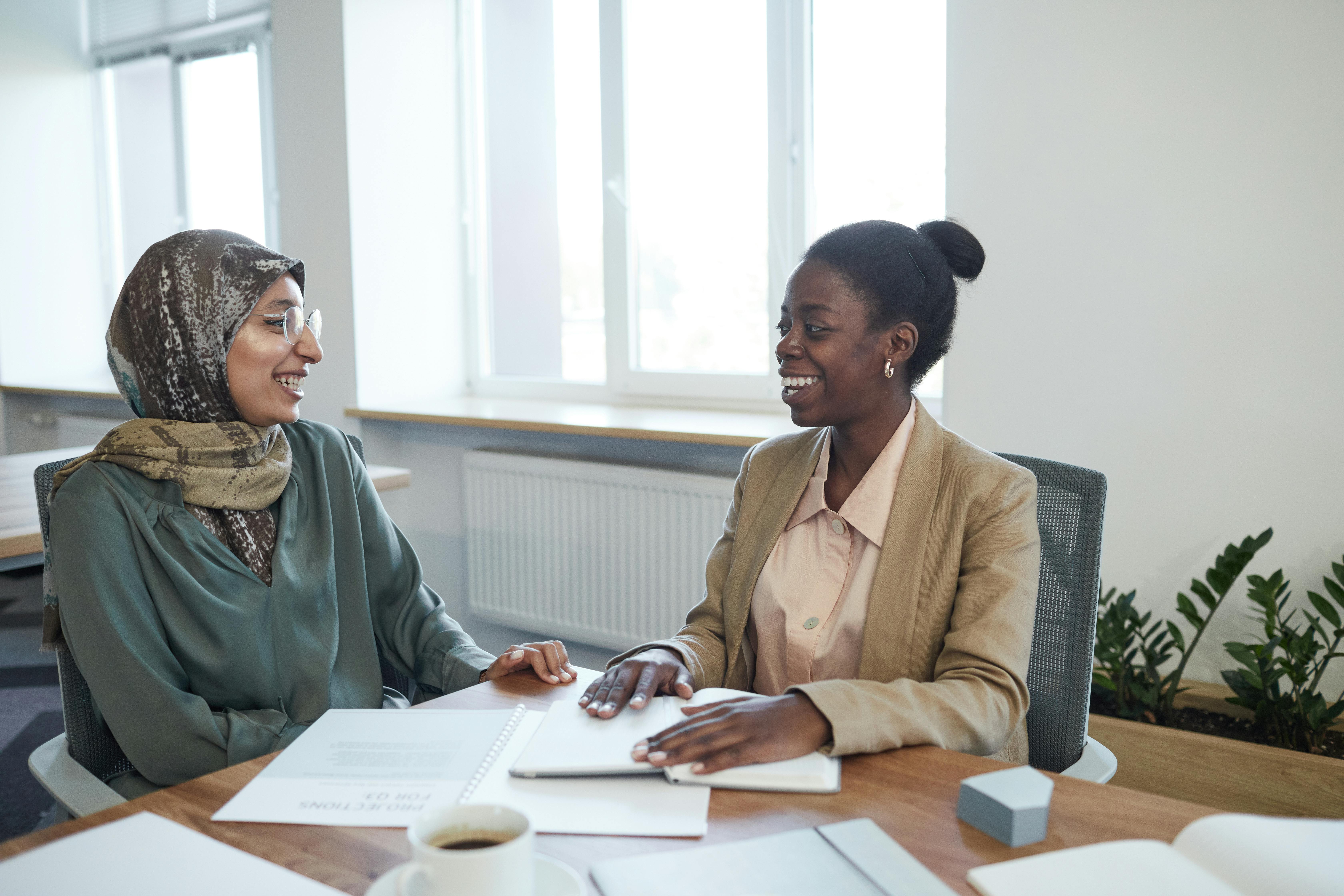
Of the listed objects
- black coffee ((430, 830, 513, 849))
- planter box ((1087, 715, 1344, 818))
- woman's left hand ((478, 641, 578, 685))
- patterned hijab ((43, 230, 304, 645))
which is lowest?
planter box ((1087, 715, 1344, 818))

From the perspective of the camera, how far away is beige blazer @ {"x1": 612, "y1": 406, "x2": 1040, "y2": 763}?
1021mm

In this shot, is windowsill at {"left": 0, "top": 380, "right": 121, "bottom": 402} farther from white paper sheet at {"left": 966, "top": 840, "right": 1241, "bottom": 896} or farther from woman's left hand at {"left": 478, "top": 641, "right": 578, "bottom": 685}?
white paper sheet at {"left": 966, "top": 840, "right": 1241, "bottom": 896}

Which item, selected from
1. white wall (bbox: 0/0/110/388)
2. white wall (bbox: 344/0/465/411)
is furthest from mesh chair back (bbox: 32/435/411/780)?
white wall (bbox: 0/0/110/388)

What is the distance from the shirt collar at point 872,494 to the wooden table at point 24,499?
42.2 inches

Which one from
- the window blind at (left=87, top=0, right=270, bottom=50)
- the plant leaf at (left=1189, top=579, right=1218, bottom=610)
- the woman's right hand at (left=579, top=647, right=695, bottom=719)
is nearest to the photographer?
the woman's right hand at (left=579, top=647, right=695, bottom=719)

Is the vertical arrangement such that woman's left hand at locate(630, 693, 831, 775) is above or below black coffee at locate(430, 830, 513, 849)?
below

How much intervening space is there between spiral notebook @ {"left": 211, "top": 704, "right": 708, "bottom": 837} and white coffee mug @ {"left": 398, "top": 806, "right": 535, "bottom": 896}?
110mm

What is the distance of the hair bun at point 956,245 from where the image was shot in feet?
4.80

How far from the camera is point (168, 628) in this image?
126 centimetres

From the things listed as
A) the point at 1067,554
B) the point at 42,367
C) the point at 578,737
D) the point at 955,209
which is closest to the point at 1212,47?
the point at 955,209

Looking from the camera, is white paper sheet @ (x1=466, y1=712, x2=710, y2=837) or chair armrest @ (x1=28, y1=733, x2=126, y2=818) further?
chair armrest @ (x1=28, y1=733, x2=126, y2=818)

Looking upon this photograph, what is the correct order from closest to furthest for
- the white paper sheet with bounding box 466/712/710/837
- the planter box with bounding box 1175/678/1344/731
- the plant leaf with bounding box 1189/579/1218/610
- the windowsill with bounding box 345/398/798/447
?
the white paper sheet with bounding box 466/712/710/837
the plant leaf with bounding box 1189/579/1218/610
the planter box with bounding box 1175/678/1344/731
the windowsill with bounding box 345/398/798/447

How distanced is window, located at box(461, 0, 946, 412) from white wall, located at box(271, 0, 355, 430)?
501mm

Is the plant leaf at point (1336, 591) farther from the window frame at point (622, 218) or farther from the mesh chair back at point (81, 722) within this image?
the mesh chair back at point (81, 722)
